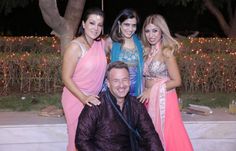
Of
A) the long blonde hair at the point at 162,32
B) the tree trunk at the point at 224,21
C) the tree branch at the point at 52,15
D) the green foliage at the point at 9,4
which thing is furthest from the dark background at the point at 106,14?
the long blonde hair at the point at 162,32

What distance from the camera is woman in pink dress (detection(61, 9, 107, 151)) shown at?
3842 mm

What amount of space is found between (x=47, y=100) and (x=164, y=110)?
2806 mm

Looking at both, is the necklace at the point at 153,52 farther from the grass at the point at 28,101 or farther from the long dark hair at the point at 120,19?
the grass at the point at 28,101

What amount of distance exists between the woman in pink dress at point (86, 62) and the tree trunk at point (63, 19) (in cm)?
269

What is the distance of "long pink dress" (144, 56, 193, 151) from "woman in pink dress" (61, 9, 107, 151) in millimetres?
523

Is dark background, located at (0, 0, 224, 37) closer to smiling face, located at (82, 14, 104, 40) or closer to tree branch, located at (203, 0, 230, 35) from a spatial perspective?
tree branch, located at (203, 0, 230, 35)

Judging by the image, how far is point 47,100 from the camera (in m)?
6.78

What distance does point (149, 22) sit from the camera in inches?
161

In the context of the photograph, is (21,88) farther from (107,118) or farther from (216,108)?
(107,118)

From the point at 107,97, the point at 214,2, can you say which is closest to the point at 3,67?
the point at 107,97

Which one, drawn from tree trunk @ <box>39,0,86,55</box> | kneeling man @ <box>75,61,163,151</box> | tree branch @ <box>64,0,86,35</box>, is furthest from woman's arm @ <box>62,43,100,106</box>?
tree branch @ <box>64,0,86,35</box>

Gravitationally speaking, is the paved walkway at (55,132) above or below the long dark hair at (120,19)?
below

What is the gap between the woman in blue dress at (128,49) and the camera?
A: 4137 millimetres

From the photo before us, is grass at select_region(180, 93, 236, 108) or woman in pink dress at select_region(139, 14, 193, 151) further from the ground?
woman in pink dress at select_region(139, 14, 193, 151)
